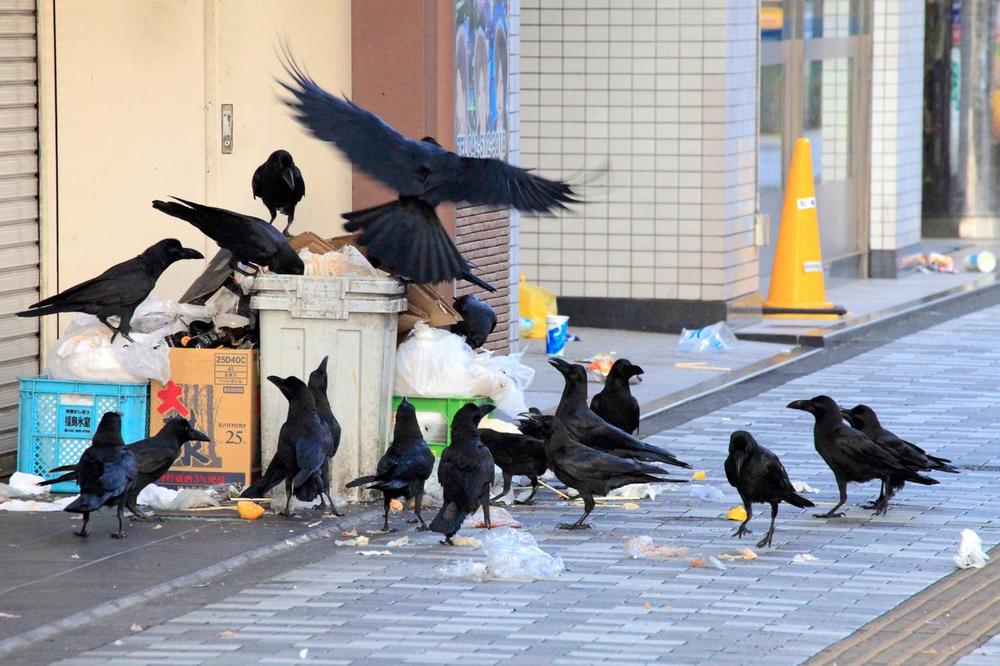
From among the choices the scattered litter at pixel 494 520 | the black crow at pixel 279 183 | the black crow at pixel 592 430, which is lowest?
the scattered litter at pixel 494 520

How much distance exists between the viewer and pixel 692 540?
26.2 ft

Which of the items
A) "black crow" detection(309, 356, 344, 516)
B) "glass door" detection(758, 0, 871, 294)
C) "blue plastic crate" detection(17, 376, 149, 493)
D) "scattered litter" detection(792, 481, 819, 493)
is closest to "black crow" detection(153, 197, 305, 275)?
"black crow" detection(309, 356, 344, 516)

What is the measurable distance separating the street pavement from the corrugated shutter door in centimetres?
239

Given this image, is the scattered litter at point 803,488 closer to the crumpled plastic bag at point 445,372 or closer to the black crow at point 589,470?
the black crow at point 589,470

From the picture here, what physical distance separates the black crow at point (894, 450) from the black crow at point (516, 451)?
1.51 metres

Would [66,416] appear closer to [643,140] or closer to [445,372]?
[445,372]

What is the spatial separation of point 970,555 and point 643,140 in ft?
24.9

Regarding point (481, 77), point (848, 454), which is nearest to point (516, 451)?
point (848, 454)

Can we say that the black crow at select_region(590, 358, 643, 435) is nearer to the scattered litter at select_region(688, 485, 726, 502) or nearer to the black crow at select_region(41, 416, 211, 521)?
the scattered litter at select_region(688, 485, 726, 502)

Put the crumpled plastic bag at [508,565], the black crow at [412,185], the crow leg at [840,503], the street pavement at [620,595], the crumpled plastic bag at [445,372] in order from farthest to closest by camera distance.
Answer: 1. the crumpled plastic bag at [445,372]
2. the black crow at [412,185]
3. the crow leg at [840,503]
4. the crumpled plastic bag at [508,565]
5. the street pavement at [620,595]

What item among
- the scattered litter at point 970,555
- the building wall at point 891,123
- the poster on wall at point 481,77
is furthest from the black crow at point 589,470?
the building wall at point 891,123

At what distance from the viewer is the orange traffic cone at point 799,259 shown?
15.4 m

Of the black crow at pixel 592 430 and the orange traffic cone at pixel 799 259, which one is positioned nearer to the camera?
the black crow at pixel 592 430

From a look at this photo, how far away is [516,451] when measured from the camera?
334 inches
